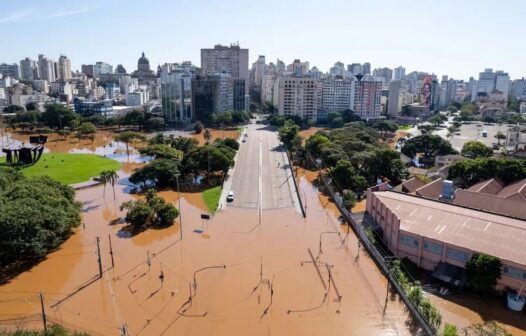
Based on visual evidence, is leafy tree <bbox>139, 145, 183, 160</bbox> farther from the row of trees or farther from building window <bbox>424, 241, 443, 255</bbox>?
building window <bbox>424, 241, 443, 255</bbox>

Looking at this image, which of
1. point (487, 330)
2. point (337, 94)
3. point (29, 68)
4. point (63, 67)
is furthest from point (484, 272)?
point (29, 68)

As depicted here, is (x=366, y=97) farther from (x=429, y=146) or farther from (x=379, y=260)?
(x=379, y=260)

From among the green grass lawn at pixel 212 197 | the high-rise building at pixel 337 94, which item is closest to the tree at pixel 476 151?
the green grass lawn at pixel 212 197

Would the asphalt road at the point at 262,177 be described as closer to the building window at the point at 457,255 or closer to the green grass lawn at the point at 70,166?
the building window at the point at 457,255

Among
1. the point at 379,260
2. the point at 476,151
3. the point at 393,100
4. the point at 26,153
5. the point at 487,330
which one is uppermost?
the point at 393,100

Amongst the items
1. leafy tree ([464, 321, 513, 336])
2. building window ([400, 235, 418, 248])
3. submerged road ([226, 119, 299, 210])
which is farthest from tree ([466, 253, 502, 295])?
submerged road ([226, 119, 299, 210])
